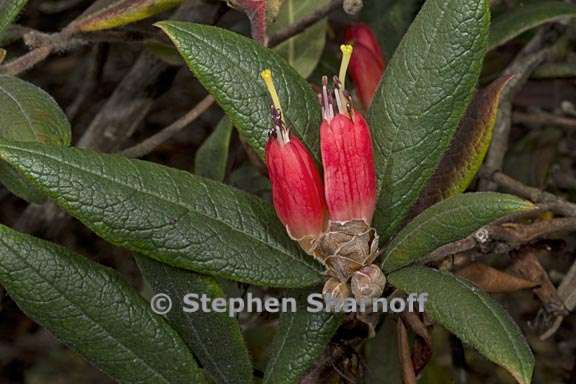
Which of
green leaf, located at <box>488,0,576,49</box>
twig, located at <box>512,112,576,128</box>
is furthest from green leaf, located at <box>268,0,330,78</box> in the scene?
twig, located at <box>512,112,576,128</box>

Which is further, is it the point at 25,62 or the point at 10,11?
the point at 25,62

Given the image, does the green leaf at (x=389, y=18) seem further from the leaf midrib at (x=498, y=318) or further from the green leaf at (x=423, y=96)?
the leaf midrib at (x=498, y=318)

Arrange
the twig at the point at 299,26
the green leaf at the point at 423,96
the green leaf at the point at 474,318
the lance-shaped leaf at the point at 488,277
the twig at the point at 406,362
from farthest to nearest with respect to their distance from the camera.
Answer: the twig at the point at 299,26 < the lance-shaped leaf at the point at 488,277 < the twig at the point at 406,362 < the green leaf at the point at 423,96 < the green leaf at the point at 474,318

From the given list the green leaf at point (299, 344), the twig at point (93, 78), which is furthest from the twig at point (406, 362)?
the twig at point (93, 78)

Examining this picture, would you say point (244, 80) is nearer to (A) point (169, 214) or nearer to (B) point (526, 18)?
(A) point (169, 214)

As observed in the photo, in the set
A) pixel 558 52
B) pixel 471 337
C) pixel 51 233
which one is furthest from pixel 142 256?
pixel 558 52

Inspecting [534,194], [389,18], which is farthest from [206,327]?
[389,18]
